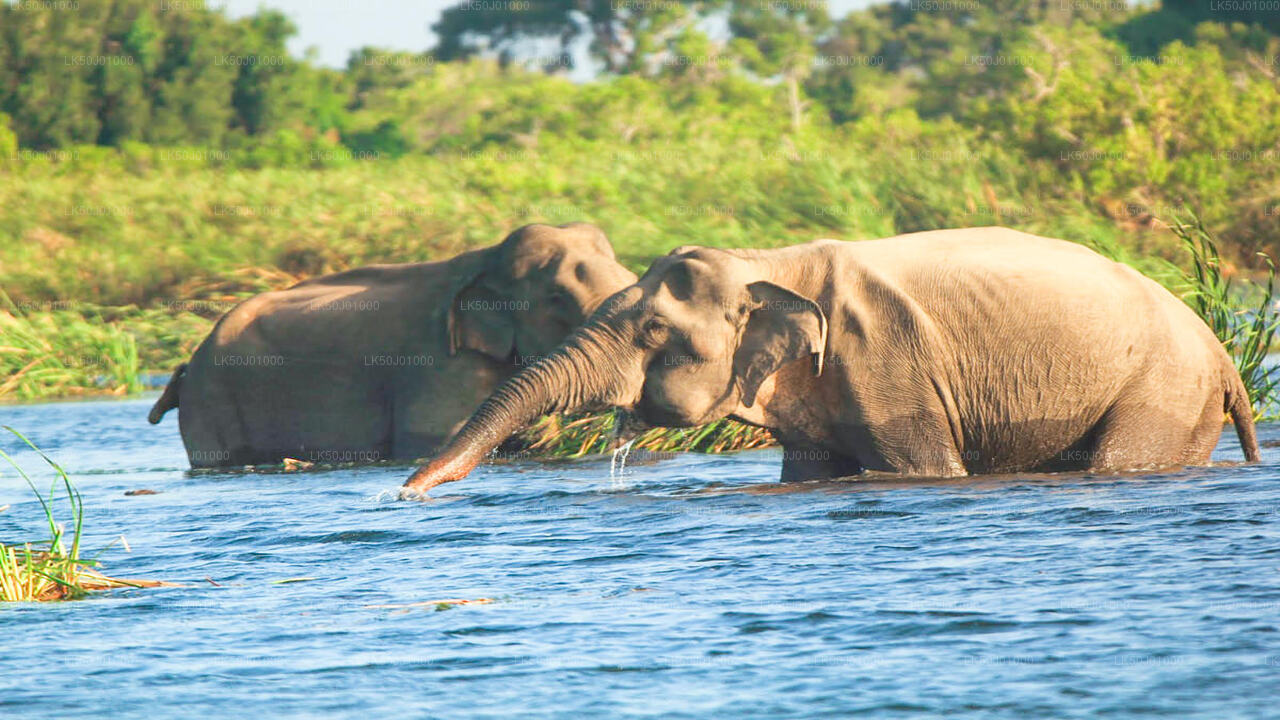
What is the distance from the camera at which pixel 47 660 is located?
20.2ft

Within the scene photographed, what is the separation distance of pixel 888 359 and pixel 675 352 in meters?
0.99

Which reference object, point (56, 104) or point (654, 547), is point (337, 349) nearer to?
point (654, 547)

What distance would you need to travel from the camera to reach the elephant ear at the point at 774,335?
8.47 m

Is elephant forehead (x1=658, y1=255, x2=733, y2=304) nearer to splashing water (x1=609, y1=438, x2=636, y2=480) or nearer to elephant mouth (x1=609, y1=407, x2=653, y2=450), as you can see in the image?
elephant mouth (x1=609, y1=407, x2=653, y2=450)

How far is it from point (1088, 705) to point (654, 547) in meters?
3.03

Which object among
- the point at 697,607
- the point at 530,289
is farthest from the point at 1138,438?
the point at 530,289

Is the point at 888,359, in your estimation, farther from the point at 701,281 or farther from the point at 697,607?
the point at 697,607

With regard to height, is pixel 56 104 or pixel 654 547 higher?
pixel 56 104

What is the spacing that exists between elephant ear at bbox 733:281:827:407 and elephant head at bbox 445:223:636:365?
2.89 meters

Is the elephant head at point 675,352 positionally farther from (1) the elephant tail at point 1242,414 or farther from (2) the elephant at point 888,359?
(1) the elephant tail at point 1242,414

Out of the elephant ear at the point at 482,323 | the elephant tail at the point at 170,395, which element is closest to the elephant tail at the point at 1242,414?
the elephant ear at the point at 482,323

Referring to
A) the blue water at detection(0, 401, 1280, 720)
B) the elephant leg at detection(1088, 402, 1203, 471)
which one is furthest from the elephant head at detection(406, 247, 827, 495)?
the elephant leg at detection(1088, 402, 1203, 471)

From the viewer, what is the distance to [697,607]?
6.61 m

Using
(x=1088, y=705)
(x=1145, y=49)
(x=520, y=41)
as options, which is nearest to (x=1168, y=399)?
(x=1088, y=705)
